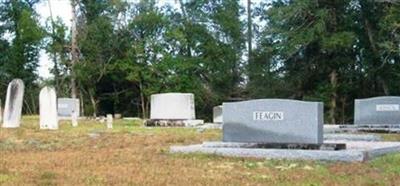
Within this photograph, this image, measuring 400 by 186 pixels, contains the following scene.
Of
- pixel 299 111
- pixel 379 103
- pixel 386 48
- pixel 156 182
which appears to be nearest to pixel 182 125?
pixel 379 103

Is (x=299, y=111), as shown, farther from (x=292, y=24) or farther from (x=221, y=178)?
(x=292, y=24)

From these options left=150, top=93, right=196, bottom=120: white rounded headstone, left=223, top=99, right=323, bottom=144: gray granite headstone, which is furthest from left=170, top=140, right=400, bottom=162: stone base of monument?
left=150, top=93, right=196, bottom=120: white rounded headstone

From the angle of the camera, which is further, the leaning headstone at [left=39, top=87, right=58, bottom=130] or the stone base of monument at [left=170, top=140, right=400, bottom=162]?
the leaning headstone at [left=39, top=87, right=58, bottom=130]

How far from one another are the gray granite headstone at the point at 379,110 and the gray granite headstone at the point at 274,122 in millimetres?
9759

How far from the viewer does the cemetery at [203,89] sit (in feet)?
30.2

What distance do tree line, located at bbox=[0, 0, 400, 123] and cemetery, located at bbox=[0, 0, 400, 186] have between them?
7 cm

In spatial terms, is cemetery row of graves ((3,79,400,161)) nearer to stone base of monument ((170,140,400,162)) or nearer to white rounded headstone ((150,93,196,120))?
stone base of monument ((170,140,400,162))

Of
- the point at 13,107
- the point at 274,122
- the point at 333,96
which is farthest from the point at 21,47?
the point at 274,122

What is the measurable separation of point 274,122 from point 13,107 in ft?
32.4

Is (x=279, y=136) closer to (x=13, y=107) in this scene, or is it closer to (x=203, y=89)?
(x=13, y=107)

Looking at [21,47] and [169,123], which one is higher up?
[21,47]

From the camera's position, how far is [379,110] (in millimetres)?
20141

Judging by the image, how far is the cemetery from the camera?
922 centimetres

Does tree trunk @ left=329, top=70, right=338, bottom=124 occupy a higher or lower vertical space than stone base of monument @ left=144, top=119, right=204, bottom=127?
higher
